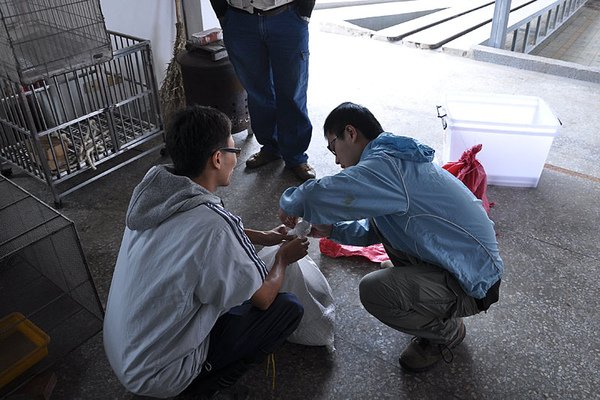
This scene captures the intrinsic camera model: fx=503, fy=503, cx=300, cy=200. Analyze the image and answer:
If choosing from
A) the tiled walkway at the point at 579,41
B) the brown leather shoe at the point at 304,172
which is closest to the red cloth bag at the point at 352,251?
the brown leather shoe at the point at 304,172

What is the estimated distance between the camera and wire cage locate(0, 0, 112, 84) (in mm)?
2527

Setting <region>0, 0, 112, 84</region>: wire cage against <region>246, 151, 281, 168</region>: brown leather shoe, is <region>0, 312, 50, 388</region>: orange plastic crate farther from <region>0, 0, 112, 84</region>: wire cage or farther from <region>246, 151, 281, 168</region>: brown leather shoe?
<region>246, 151, 281, 168</region>: brown leather shoe

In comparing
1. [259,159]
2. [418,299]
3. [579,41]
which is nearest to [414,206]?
[418,299]

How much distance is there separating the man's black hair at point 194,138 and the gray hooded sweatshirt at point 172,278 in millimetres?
62

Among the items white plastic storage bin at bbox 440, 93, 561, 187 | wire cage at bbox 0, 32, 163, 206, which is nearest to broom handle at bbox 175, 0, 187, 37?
wire cage at bbox 0, 32, 163, 206

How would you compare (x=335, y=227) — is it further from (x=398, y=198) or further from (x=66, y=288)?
(x=66, y=288)

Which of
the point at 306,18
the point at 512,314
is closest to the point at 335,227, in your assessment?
the point at 512,314

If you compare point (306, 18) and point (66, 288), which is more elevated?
point (306, 18)

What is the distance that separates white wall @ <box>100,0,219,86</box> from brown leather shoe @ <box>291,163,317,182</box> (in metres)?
1.55

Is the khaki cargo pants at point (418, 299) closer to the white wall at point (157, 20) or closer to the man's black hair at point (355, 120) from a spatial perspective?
the man's black hair at point (355, 120)

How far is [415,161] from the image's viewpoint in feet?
5.58

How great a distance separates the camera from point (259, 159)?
11.1 feet

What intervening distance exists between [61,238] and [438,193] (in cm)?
154

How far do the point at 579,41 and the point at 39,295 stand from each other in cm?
1033
